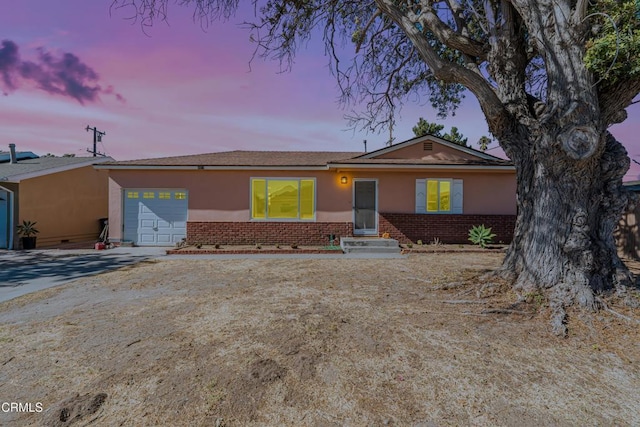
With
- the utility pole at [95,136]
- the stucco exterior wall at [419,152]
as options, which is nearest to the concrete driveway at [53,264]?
the stucco exterior wall at [419,152]

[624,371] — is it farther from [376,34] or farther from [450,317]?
[376,34]

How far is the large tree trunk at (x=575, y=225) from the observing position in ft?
14.5

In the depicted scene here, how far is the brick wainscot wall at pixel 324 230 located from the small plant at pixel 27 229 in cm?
614

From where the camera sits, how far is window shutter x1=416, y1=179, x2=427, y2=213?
11.7 m

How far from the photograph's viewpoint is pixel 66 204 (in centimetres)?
1309

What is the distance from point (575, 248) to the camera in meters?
4.41

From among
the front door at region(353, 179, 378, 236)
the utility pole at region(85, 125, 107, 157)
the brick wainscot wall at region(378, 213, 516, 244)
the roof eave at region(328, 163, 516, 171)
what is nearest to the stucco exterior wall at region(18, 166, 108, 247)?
the roof eave at region(328, 163, 516, 171)

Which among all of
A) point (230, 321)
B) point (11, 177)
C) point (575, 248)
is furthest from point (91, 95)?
point (575, 248)

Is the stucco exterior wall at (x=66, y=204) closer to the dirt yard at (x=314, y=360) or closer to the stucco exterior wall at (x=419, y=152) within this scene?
the dirt yard at (x=314, y=360)

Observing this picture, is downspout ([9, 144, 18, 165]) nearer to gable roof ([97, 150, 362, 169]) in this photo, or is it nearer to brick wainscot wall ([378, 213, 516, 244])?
gable roof ([97, 150, 362, 169])

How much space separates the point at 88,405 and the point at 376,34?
10.1 m

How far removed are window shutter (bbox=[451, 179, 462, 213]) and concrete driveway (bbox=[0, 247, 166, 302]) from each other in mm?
10851

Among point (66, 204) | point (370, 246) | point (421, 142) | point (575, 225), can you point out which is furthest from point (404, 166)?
point (66, 204)

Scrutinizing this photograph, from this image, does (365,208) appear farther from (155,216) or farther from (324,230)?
(155,216)
